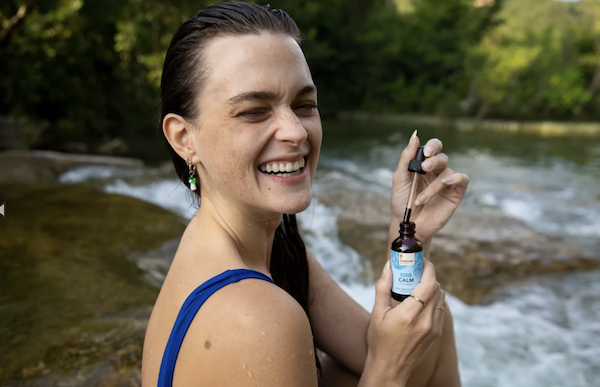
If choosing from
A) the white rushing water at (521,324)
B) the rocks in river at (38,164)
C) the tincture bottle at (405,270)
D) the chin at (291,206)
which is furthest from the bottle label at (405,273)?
the rocks in river at (38,164)

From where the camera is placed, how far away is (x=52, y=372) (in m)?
2.02

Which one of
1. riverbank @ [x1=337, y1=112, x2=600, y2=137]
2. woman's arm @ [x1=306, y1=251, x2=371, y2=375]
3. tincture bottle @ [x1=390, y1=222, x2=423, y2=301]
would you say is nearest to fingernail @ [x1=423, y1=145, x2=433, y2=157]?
tincture bottle @ [x1=390, y1=222, x2=423, y2=301]

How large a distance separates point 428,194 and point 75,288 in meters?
2.38

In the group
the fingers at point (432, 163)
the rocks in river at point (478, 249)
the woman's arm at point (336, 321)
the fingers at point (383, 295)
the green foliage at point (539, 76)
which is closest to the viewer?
the fingers at point (383, 295)

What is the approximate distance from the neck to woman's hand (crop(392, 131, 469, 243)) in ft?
1.92

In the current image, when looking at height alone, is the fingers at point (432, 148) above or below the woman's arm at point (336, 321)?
above

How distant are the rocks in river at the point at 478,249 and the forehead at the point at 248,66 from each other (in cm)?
354

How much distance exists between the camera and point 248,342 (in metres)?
1.10

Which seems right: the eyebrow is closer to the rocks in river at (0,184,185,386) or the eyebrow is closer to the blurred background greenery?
the rocks in river at (0,184,185,386)

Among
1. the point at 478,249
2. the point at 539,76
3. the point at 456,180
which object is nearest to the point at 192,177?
the point at 456,180

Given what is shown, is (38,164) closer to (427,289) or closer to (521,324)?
(521,324)

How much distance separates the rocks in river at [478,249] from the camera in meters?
4.49

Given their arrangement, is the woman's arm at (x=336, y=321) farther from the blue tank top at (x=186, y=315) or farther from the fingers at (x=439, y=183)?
the blue tank top at (x=186, y=315)

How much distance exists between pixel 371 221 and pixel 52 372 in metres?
4.14
